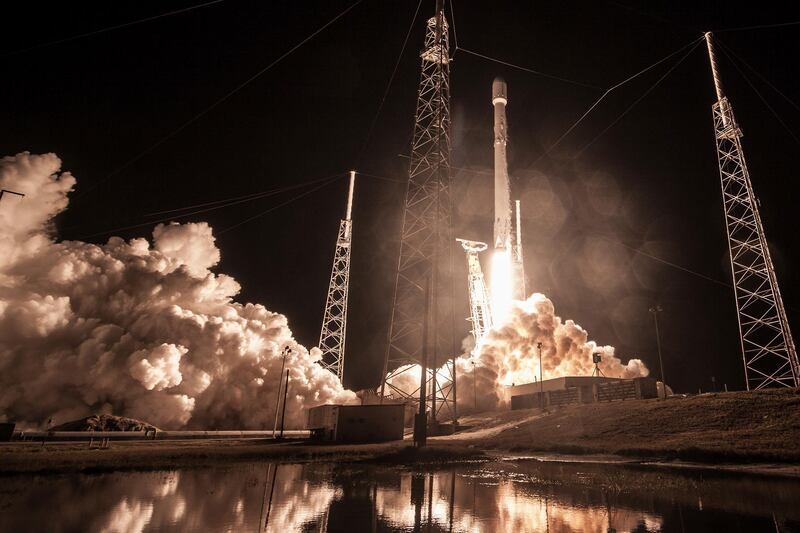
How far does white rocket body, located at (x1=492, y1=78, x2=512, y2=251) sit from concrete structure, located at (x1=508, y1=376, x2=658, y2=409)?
20.8 metres

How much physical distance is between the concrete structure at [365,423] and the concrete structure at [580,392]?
2265 centimetres

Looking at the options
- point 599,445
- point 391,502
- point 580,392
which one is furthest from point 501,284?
point 391,502

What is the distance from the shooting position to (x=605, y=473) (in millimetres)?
15141

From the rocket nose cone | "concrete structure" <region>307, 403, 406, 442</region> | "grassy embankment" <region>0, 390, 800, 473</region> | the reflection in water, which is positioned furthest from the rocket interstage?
the reflection in water

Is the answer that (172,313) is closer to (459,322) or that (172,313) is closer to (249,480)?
(249,480)

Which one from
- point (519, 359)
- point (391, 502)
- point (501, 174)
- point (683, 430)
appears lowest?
point (391, 502)

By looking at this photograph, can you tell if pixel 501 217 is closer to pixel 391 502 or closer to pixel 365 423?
pixel 365 423

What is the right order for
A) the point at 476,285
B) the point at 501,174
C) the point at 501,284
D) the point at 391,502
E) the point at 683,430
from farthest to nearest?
the point at 501,284 → the point at 476,285 → the point at 501,174 → the point at 683,430 → the point at 391,502

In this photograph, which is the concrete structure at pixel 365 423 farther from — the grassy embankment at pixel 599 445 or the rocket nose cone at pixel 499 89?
the rocket nose cone at pixel 499 89

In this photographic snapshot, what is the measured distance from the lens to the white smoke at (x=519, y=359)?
6288 centimetres

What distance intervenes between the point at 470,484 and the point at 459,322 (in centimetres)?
7296

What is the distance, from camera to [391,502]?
9.52 meters

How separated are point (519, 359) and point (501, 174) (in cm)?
2813

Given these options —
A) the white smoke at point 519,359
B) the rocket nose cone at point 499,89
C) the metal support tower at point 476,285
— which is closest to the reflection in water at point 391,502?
the white smoke at point 519,359
